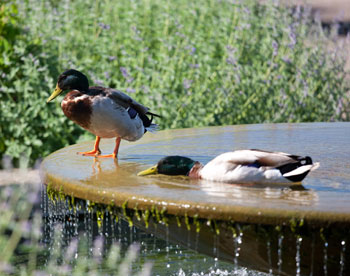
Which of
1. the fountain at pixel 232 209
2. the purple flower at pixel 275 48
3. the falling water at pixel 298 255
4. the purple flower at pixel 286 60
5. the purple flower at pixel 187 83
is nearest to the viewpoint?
the fountain at pixel 232 209

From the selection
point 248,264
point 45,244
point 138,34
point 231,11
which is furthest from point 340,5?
point 248,264

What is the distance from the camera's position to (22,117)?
23.4 ft

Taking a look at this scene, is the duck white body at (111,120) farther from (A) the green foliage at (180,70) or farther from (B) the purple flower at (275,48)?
(B) the purple flower at (275,48)

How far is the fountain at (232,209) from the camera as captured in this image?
8.10 feet

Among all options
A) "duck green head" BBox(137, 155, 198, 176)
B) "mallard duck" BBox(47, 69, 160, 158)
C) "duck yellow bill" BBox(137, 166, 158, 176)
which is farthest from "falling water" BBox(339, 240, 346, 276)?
"mallard duck" BBox(47, 69, 160, 158)

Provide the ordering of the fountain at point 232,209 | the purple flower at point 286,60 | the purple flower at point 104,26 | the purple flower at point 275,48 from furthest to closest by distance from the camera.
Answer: the purple flower at point 104,26 < the purple flower at point 286,60 < the purple flower at point 275,48 < the fountain at point 232,209

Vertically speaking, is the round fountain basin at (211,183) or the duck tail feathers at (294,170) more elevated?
the duck tail feathers at (294,170)

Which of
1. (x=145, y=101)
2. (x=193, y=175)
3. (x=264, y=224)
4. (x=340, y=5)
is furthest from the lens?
(x=340, y=5)

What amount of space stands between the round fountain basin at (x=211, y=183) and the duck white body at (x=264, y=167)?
40 millimetres

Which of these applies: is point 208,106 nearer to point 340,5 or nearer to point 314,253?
point 314,253

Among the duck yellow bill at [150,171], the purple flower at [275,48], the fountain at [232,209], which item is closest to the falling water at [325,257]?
the fountain at [232,209]

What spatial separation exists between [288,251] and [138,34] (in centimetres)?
546

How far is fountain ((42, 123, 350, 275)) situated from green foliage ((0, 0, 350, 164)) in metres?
3.34

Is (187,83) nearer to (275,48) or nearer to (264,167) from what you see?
(275,48)
